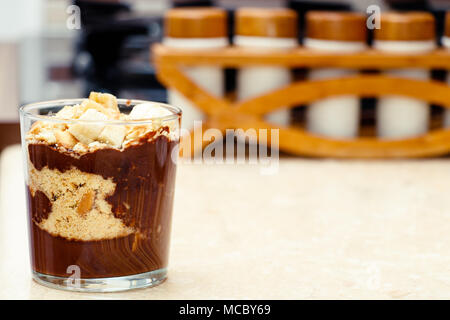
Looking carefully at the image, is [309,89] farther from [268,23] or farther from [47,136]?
[47,136]

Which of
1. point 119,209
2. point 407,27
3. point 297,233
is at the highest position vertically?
point 407,27

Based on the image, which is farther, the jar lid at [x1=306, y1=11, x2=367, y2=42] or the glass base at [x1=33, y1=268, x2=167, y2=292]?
the jar lid at [x1=306, y1=11, x2=367, y2=42]

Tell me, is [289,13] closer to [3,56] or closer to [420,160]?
[420,160]

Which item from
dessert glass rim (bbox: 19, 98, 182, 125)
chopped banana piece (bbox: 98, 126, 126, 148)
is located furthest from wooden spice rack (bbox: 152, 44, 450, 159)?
chopped banana piece (bbox: 98, 126, 126, 148)

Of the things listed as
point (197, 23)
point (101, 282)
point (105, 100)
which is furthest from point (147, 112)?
point (197, 23)

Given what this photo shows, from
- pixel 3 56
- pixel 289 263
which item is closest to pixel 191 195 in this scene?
pixel 289 263

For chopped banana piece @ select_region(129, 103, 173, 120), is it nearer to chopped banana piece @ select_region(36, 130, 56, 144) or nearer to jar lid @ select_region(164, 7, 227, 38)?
chopped banana piece @ select_region(36, 130, 56, 144)
